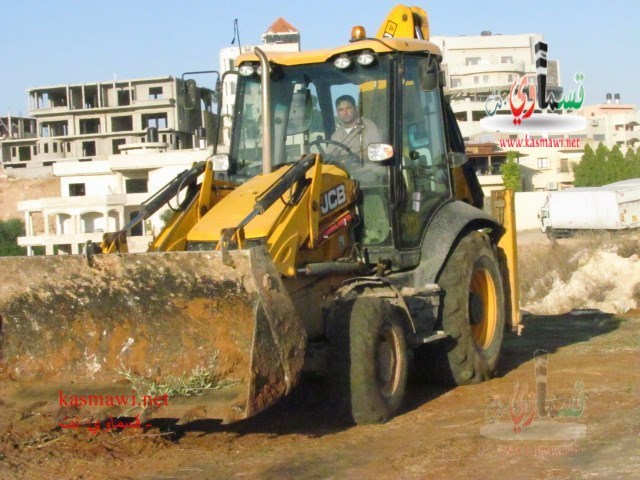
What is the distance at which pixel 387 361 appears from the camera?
7.23 meters

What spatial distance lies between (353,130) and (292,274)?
1750mm

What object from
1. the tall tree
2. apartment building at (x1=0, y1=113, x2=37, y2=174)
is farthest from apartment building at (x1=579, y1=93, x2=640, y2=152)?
apartment building at (x1=0, y1=113, x2=37, y2=174)

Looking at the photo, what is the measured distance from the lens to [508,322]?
935 cm

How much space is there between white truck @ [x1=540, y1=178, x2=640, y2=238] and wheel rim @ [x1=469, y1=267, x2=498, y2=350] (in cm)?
2957

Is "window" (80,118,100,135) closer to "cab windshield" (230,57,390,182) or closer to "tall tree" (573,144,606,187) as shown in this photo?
"tall tree" (573,144,606,187)

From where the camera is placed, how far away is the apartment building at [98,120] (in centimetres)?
8100

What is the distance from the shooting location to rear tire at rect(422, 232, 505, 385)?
8.23 meters

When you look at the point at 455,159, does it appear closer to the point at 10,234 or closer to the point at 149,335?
the point at 149,335

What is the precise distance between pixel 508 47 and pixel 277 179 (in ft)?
298

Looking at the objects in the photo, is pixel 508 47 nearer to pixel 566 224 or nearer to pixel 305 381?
pixel 566 224

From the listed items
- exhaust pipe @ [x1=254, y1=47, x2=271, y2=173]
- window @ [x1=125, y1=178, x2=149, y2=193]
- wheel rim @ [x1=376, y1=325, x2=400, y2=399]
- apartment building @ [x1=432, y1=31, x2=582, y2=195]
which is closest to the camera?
wheel rim @ [x1=376, y1=325, x2=400, y2=399]

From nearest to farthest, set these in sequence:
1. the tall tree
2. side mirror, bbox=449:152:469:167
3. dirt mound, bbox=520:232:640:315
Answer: side mirror, bbox=449:152:469:167 → dirt mound, bbox=520:232:640:315 → the tall tree

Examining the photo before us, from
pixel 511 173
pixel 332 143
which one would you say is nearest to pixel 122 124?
pixel 511 173

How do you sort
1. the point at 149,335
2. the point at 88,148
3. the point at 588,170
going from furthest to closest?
the point at 88,148 → the point at 588,170 → the point at 149,335
